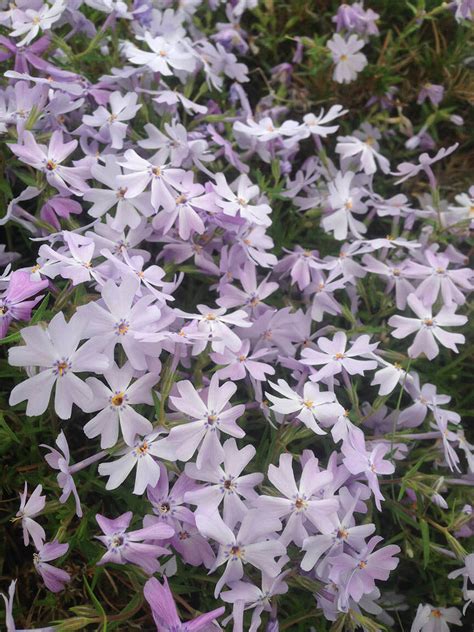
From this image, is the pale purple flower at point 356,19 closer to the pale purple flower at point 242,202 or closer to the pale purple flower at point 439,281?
the pale purple flower at point 242,202

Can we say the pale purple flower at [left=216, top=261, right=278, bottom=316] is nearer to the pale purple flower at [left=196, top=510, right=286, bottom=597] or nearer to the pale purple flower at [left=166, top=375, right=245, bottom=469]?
the pale purple flower at [left=166, top=375, right=245, bottom=469]

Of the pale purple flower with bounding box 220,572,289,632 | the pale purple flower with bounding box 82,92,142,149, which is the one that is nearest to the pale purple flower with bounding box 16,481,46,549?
the pale purple flower with bounding box 220,572,289,632

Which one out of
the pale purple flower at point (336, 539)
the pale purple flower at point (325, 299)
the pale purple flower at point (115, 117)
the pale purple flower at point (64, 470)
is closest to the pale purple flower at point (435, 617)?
the pale purple flower at point (336, 539)

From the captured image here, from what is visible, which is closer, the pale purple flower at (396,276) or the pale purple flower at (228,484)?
the pale purple flower at (228,484)

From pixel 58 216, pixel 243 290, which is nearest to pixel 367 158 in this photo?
pixel 243 290

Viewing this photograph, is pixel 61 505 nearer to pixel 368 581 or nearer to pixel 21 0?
pixel 368 581

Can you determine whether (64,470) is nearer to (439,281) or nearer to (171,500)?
(171,500)

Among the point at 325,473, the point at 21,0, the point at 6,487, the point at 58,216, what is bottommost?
the point at 6,487

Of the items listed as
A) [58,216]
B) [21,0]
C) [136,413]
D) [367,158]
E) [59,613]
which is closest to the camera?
[136,413]
